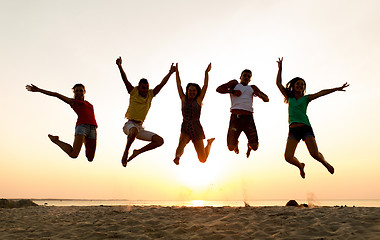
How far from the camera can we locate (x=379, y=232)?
5.01 m

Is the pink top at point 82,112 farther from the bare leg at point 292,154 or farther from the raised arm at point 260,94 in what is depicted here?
the bare leg at point 292,154

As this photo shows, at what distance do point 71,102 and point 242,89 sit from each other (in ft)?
14.9

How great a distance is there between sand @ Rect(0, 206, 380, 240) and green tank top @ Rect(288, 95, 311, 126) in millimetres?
2133

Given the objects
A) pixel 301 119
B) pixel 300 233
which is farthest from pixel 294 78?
pixel 300 233

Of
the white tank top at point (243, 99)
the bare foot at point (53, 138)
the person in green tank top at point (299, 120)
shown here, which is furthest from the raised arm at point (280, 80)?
the bare foot at point (53, 138)

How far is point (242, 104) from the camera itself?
855 cm

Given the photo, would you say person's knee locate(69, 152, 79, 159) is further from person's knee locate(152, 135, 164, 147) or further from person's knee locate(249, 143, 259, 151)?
person's knee locate(249, 143, 259, 151)

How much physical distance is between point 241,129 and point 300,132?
1598 millimetres

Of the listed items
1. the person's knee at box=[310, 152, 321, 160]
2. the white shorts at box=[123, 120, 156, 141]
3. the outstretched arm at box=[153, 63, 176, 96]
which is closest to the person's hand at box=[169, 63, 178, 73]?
the outstretched arm at box=[153, 63, 176, 96]

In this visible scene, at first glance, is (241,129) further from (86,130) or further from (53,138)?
(53,138)

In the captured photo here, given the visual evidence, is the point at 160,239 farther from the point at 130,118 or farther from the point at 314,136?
the point at 314,136

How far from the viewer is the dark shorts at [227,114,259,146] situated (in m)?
8.58

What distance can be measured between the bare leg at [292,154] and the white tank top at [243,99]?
141 centimetres

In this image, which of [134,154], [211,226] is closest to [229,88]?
[134,154]
